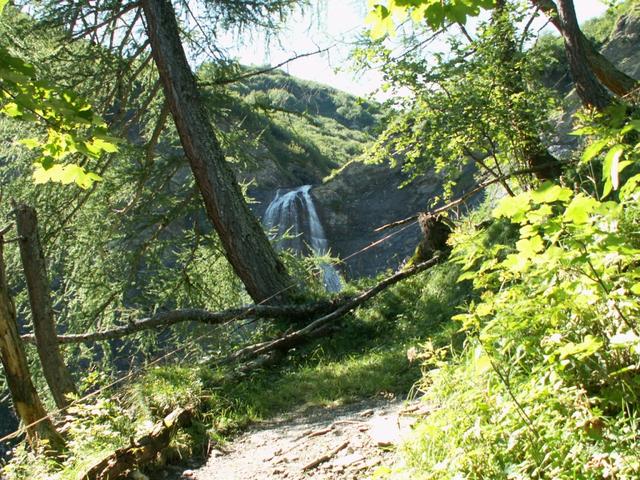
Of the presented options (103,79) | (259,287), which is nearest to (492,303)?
(259,287)

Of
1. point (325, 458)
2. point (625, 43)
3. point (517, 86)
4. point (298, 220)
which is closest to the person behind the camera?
point (325, 458)

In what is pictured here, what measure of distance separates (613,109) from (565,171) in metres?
5.00

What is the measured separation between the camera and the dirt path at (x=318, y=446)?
2.90m

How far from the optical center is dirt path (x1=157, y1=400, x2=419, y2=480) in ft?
9.53

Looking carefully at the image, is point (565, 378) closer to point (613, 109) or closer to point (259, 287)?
point (613, 109)

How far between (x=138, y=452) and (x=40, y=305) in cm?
176

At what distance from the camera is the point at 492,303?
246 centimetres

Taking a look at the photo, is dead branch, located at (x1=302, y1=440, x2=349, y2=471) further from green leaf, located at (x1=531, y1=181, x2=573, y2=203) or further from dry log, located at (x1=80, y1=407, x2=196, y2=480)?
green leaf, located at (x1=531, y1=181, x2=573, y2=203)

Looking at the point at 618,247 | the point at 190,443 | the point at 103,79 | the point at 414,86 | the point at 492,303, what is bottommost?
the point at 190,443

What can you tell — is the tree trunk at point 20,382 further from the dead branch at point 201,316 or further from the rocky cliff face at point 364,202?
the rocky cliff face at point 364,202

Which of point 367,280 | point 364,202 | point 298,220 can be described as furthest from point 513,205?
point 364,202

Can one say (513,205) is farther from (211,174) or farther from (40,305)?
(211,174)

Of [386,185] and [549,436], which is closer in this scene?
[549,436]

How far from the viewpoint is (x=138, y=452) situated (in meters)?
3.46
